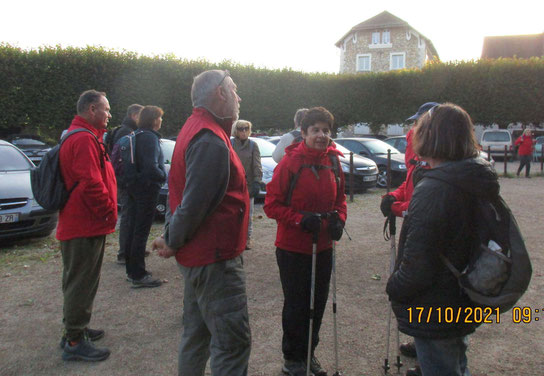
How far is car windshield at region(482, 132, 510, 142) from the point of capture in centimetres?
2537

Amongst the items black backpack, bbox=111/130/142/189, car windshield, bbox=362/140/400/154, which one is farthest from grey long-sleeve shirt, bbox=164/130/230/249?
car windshield, bbox=362/140/400/154

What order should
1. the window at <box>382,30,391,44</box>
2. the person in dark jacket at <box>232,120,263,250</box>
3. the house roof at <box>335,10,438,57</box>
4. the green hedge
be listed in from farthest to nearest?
the window at <box>382,30,391,44</box> < the house roof at <box>335,10,438,57</box> < the green hedge < the person in dark jacket at <box>232,120,263,250</box>

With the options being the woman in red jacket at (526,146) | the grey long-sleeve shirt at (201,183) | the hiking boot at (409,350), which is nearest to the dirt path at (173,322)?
the hiking boot at (409,350)

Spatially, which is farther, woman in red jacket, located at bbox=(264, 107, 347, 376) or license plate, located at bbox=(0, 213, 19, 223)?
license plate, located at bbox=(0, 213, 19, 223)

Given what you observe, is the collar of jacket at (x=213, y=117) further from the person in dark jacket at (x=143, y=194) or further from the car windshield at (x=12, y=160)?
the car windshield at (x=12, y=160)

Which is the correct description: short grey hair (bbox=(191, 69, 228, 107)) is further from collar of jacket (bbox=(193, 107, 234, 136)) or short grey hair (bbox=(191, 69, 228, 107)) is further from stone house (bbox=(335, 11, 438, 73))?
stone house (bbox=(335, 11, 438, 73))

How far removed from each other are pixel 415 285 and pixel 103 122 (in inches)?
109

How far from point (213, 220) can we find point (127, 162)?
3055 mm

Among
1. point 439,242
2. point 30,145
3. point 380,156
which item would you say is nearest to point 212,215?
point 439,242

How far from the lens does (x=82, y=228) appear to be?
345 cm

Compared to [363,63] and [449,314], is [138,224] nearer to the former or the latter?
[449,314]

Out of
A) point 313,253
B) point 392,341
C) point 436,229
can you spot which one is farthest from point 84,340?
point 436,229

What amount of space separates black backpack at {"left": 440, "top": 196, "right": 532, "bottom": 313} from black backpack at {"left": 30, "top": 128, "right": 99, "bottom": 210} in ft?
9.09

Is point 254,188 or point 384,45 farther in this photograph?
point 384,45
